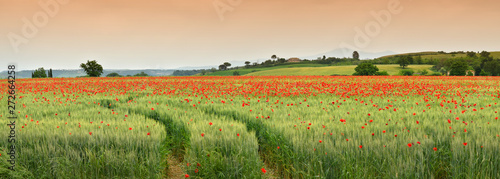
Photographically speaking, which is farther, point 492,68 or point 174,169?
point 492,68

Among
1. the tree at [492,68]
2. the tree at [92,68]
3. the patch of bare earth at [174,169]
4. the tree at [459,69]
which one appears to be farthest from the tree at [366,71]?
the tree at [92,68]

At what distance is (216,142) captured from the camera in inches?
201

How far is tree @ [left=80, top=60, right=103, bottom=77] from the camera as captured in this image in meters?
70.4

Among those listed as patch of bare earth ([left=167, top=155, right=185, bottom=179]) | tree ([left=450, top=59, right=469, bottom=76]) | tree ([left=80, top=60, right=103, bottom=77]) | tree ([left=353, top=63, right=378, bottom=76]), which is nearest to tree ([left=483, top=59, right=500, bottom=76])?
tree ([left=450, top=59, right=469, bottom=76])

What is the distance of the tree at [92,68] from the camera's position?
7041cm

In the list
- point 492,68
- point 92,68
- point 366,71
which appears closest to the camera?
point 366,71

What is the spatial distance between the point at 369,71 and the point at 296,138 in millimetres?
67034

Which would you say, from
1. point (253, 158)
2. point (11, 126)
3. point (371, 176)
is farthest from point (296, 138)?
point (11, 126)

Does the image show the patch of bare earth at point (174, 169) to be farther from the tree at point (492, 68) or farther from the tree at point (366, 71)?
the tree at point (492, 68)

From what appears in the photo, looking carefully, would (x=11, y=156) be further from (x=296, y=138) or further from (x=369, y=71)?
(x=369, y=71)

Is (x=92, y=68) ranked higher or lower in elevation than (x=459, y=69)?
higher

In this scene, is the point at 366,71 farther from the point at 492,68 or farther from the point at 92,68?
the point at 92,68

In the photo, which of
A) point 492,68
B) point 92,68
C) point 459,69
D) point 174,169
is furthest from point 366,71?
point 92,68

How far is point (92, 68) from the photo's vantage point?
233 ft
